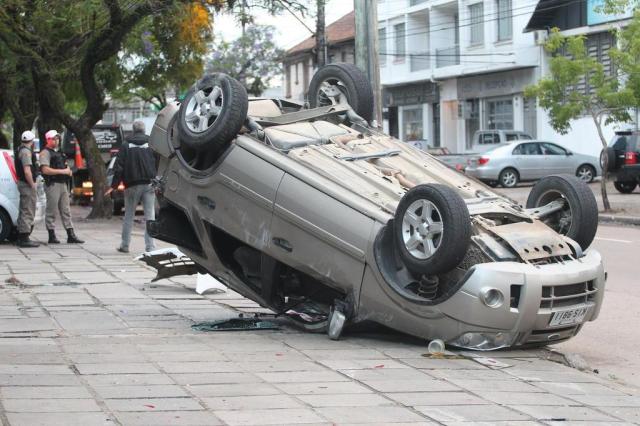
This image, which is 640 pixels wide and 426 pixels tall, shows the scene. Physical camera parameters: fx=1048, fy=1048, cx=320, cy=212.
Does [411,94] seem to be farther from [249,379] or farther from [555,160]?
[249,379]

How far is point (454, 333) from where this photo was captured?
7594mm

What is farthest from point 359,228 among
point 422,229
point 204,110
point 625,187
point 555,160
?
point 555,160

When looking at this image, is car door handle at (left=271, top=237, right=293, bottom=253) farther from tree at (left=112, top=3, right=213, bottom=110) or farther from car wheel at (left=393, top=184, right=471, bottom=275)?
tree at (left=112, top=3, right=213, bottom=110)

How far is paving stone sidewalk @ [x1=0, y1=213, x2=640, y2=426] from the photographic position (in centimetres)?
579

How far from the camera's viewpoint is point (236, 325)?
8812 mm

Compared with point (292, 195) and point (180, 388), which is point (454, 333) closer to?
point (292, 195)

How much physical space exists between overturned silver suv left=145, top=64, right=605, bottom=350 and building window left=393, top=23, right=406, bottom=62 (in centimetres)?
4335

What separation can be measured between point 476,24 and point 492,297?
133 feet

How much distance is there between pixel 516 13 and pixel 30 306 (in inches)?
1431

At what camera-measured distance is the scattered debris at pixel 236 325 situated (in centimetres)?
874

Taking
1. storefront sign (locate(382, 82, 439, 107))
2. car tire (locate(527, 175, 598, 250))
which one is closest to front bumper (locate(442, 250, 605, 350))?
car tire (locate(527, 175, 598, 250))

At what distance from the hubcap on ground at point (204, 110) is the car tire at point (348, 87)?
156 centimetres

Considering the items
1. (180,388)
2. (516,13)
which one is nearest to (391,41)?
(516,13)

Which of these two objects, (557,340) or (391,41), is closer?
(557,340)
